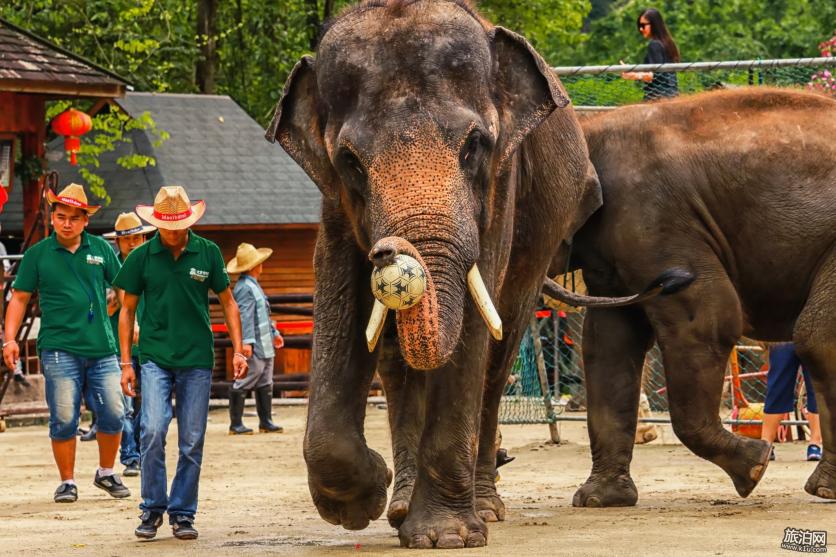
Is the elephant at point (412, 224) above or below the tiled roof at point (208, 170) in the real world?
above

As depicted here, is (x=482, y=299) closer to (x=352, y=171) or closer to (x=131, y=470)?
(x=352, y=171)

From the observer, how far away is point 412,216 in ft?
25.7

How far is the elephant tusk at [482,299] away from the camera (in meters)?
8.09

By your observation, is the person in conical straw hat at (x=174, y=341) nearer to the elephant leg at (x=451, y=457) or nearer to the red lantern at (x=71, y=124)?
the elephant leg at (x=451, y=457)

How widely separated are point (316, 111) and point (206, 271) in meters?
1.46

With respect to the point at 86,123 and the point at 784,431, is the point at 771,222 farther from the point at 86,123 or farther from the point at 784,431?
the point at 86,123

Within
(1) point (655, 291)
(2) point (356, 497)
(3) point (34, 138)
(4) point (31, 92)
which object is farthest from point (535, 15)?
(2) point (356, 497)

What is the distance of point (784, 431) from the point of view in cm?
1570

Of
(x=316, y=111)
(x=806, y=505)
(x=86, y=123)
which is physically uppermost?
(x=316, y=111)

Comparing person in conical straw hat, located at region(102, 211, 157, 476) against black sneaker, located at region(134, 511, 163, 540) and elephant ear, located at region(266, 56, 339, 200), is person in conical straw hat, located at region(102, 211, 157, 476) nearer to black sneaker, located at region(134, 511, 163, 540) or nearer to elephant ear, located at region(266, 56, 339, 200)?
black sneaker, located at region(134, 511, 163, 540)

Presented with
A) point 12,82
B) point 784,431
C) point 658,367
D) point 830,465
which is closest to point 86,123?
point 12,82

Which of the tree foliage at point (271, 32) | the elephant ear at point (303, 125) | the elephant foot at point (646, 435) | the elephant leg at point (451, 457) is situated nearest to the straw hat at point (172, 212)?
the elephant ear at point (303, 125)

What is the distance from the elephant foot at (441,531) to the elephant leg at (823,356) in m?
2.68

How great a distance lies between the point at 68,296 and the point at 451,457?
405 centimetres
